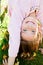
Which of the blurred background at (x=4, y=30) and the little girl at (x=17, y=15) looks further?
the blurred background at (x=4, y=30)

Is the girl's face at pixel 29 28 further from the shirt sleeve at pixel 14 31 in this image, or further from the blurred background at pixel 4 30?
the blurred background at pixel 4 30

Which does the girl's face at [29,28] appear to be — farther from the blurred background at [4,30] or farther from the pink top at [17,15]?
the blurred background at [4,30]

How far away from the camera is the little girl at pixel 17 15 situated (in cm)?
128

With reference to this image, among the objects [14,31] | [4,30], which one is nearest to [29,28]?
[14,31]

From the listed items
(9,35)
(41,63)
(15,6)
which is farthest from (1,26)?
(41,63)

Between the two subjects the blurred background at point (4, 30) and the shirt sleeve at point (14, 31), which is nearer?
the shirt sleeve at point (14, 31)

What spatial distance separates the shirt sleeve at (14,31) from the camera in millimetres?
1280

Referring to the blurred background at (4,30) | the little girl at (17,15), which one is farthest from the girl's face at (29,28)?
the blurred background at (4,30)

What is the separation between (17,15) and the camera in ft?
4.18

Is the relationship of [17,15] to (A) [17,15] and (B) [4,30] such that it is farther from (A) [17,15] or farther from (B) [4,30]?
(B) [4,30]

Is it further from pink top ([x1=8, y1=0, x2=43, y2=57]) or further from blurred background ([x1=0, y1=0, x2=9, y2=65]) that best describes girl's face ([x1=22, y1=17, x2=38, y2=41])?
blurred background ([x1=0, y1=0, x2=9, y2=65])

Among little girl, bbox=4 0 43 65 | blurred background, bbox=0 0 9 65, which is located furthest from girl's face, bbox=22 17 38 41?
blurred background, bbox=0 0 9 65

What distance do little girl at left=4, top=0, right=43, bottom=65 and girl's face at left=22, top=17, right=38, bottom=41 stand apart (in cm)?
3

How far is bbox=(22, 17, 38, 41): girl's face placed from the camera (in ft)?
4.25
